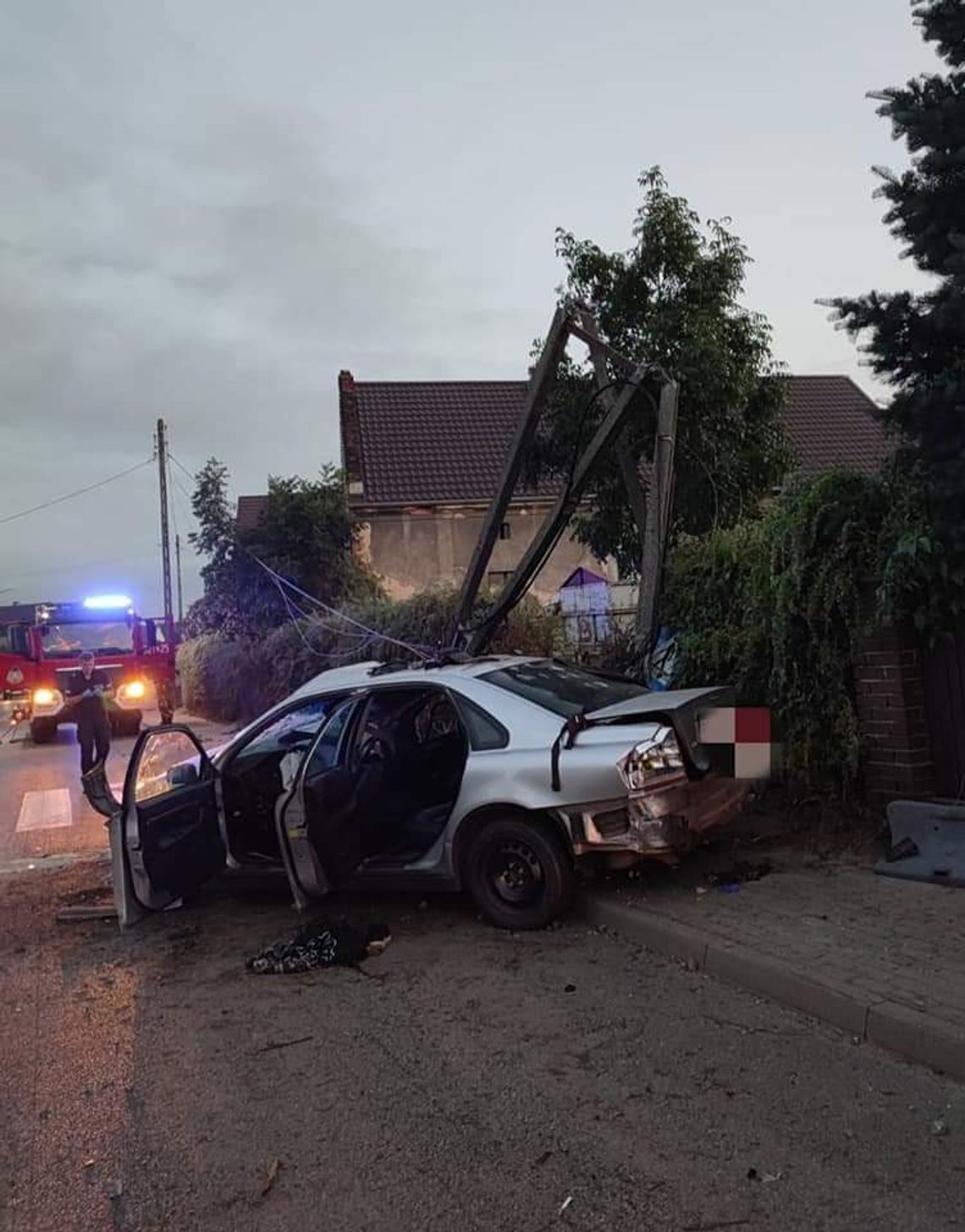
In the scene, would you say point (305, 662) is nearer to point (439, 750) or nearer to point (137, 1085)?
point (439, 750)

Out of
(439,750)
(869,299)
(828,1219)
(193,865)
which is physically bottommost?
(828,1219)

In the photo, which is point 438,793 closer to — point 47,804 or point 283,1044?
point 283,1044

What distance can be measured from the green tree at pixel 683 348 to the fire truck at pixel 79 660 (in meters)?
11.8

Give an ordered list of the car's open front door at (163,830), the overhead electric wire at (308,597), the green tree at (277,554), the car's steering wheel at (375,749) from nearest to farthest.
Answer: the car's open front door at (163,830), the car's steering wheel at (375,749), the overhead electric wire at (308,597), the green tree at (277,554)

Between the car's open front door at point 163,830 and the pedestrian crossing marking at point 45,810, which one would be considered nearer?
the car's open front door at point 163,830

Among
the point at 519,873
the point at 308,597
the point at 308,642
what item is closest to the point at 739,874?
the point at 519,873

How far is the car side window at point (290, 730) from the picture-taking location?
20.4 feet

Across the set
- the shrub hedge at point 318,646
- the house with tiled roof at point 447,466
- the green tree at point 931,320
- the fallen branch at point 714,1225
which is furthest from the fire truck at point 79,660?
the fallen branch at point 714,1225

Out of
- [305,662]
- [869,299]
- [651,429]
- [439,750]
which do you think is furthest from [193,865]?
[305,662]

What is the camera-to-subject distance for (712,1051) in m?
3.75

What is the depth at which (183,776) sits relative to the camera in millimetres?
6004

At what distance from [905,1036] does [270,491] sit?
1649cm

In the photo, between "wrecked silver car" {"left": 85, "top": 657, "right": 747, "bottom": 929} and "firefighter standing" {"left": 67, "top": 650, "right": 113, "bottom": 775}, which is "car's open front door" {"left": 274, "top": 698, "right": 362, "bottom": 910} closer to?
"wrecked silver car" {"left": 85, "top": 657, "right": 747, "bottom": 929}

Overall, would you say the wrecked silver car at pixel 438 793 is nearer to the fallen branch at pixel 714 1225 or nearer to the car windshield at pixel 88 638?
the fallen branch at pixel 714 1225
